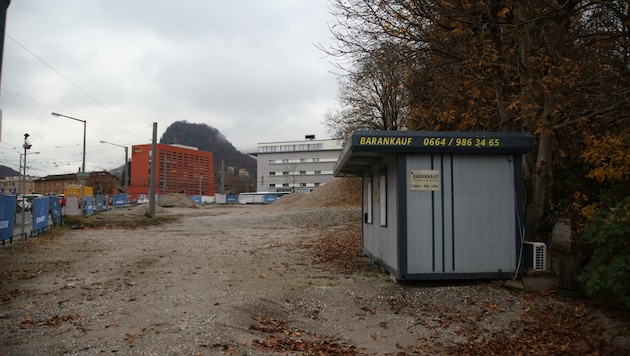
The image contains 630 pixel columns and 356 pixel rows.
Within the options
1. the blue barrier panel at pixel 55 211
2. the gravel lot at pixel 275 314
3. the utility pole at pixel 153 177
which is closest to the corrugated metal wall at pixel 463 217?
the gravel lot at pixel 275 314

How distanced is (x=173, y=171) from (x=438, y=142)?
280 feet

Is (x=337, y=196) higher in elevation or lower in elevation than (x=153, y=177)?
lower

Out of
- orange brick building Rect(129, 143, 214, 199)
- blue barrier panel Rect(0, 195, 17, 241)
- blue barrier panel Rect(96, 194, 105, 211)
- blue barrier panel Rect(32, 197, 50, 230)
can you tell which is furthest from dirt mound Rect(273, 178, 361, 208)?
orange brick building Rect(129, 143, 214, 199)

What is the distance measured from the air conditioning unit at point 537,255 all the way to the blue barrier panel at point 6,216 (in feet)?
48.8

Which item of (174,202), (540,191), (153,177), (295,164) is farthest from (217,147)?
(540,191)

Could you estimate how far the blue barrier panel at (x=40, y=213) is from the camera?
19.1 metres

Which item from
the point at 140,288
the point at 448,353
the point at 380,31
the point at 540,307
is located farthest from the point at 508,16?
the point at 140,288

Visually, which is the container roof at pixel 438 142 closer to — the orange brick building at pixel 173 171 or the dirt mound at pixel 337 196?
the dirt mound at pixel 337 196

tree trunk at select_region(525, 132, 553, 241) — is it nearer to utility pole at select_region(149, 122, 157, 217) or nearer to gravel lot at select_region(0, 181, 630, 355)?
gravel lot at select_region(0, 181, 630, 355)

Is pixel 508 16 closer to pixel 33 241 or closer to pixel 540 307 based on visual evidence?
pixel 540 307

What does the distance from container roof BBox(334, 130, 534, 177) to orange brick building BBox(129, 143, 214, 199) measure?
6889 centimetres

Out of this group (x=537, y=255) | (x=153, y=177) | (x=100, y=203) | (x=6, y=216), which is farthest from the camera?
(x=100, y=203)

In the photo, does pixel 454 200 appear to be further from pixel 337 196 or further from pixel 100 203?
pixel 100 203

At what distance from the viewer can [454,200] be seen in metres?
8.21
